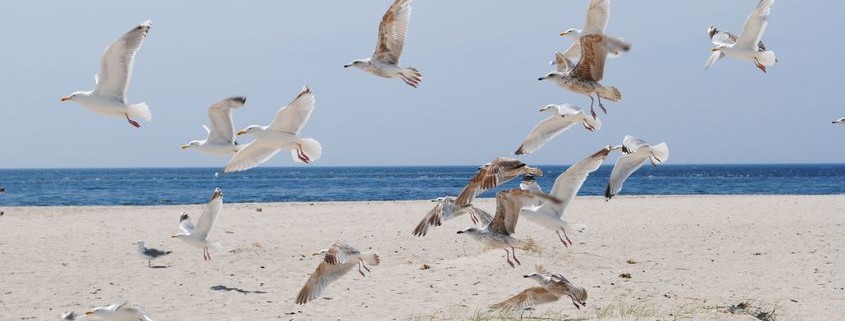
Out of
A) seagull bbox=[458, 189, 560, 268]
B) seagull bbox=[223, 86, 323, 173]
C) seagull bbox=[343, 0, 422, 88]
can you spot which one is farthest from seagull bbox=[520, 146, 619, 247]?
seagull bbox=[223, 86, 323, 173]

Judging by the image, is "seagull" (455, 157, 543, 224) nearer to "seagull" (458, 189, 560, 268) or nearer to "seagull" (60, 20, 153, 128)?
"seagull" (458, 189, 560, 268)

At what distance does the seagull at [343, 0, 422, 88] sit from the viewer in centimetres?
952

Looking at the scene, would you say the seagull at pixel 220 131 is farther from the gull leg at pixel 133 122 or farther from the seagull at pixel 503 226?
the seagull at pixel 503 226

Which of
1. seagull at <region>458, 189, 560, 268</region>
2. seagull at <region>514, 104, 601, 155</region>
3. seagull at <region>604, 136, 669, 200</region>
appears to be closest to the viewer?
seagull at <region>458, 189, 560, 268</region>

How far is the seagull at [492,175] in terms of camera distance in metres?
7.82

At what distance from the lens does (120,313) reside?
8695 millimetres

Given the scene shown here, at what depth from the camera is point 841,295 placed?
1082 cm

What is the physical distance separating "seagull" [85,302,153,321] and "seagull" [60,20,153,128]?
1.80m

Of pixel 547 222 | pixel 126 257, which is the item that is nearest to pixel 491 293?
pixel 547 222

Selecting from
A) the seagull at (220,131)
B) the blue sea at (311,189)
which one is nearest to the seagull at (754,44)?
the seagull at (220,131)

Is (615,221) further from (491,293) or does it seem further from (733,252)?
(491,293)

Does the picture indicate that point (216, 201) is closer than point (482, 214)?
No

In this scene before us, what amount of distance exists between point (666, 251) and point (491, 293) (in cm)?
427

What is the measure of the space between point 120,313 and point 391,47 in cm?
363
